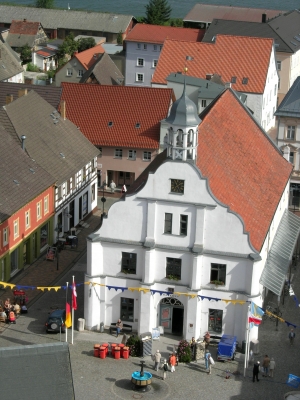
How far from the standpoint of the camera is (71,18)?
548 ft

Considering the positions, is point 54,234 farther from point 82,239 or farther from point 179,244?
point 179,244

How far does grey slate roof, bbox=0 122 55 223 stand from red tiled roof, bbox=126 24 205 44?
54.9 metres

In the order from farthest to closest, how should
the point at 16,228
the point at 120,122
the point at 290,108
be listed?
the point at 120,122 < the point at 290,108 < the point at 16,228

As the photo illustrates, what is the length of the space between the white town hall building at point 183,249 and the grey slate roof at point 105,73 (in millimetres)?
50456

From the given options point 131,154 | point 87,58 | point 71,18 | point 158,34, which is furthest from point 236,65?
point 71,18

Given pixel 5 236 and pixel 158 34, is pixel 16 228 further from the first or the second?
pixel 158 34

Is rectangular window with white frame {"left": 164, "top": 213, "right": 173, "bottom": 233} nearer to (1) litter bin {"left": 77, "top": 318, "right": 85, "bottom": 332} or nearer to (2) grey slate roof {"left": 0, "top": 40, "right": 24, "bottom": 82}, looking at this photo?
(1) litter bin {"left": 77, "top": 318, "right": 85, "bottom": 332}

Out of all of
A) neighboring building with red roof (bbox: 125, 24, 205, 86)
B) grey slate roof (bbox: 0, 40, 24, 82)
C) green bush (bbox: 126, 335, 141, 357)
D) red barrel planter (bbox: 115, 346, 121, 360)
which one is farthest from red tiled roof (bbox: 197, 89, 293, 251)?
grey slate roof (bbox: 0, 40, 24, 82)

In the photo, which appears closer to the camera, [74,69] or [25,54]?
[74,69]

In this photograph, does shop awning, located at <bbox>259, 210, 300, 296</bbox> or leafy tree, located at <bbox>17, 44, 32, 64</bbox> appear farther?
leafy tree, located at <bbox>17, 44, 32, 64</bbox>

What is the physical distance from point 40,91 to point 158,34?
45.0 metres

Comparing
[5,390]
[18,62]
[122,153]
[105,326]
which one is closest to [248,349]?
[105,326]

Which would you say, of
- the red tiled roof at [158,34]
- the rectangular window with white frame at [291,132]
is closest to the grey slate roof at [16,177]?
the rectangular window with white frame at [291,132]

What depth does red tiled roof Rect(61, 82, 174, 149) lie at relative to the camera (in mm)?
86188
